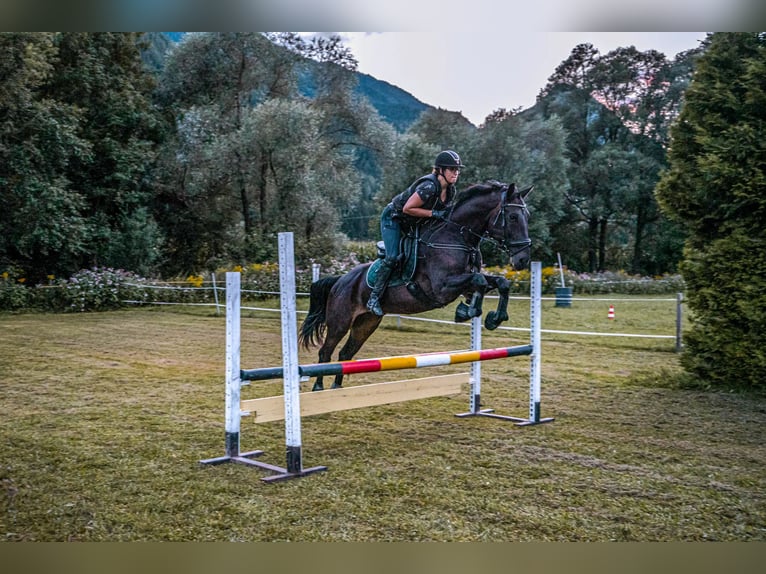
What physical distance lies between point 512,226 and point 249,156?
9.28 metres

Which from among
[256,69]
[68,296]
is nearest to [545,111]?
[256,69]

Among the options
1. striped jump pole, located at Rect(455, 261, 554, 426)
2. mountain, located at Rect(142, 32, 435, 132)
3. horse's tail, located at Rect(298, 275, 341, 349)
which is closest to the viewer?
striped jump pole, located at Rect(455, 261, 554, 426)

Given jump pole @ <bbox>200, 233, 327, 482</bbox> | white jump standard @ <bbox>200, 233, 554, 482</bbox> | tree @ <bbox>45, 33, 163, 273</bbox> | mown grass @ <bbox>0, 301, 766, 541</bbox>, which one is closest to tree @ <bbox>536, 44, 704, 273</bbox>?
tree @ <bbox>45, 33, 163, 273</bbox>

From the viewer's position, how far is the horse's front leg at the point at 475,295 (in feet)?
10.8

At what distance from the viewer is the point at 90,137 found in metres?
11.3

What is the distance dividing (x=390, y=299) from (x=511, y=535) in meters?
1.57

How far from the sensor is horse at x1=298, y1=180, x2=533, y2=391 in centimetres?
333

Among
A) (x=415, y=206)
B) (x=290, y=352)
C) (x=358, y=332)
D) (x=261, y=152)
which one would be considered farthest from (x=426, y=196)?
(x=261, y=152)

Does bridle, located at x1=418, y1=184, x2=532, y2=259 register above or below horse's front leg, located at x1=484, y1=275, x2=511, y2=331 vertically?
above

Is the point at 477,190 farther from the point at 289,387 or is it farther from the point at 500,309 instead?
the point at 289,387

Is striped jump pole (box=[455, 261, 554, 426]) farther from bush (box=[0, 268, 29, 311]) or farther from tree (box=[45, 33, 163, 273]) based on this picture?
tree (box=[45, 33, 163, 273])

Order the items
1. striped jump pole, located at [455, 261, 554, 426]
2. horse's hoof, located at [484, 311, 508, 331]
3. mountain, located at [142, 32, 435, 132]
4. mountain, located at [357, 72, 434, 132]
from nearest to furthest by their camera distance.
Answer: horse's hoof, located at [484, 311, 508, 331] < striped jump pole, located at [455, 261, 554, 426] < mountain, located at [357, 72, 434, 132] < mountain, located at [142, 32, 435, 132]

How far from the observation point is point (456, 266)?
3400 mm
